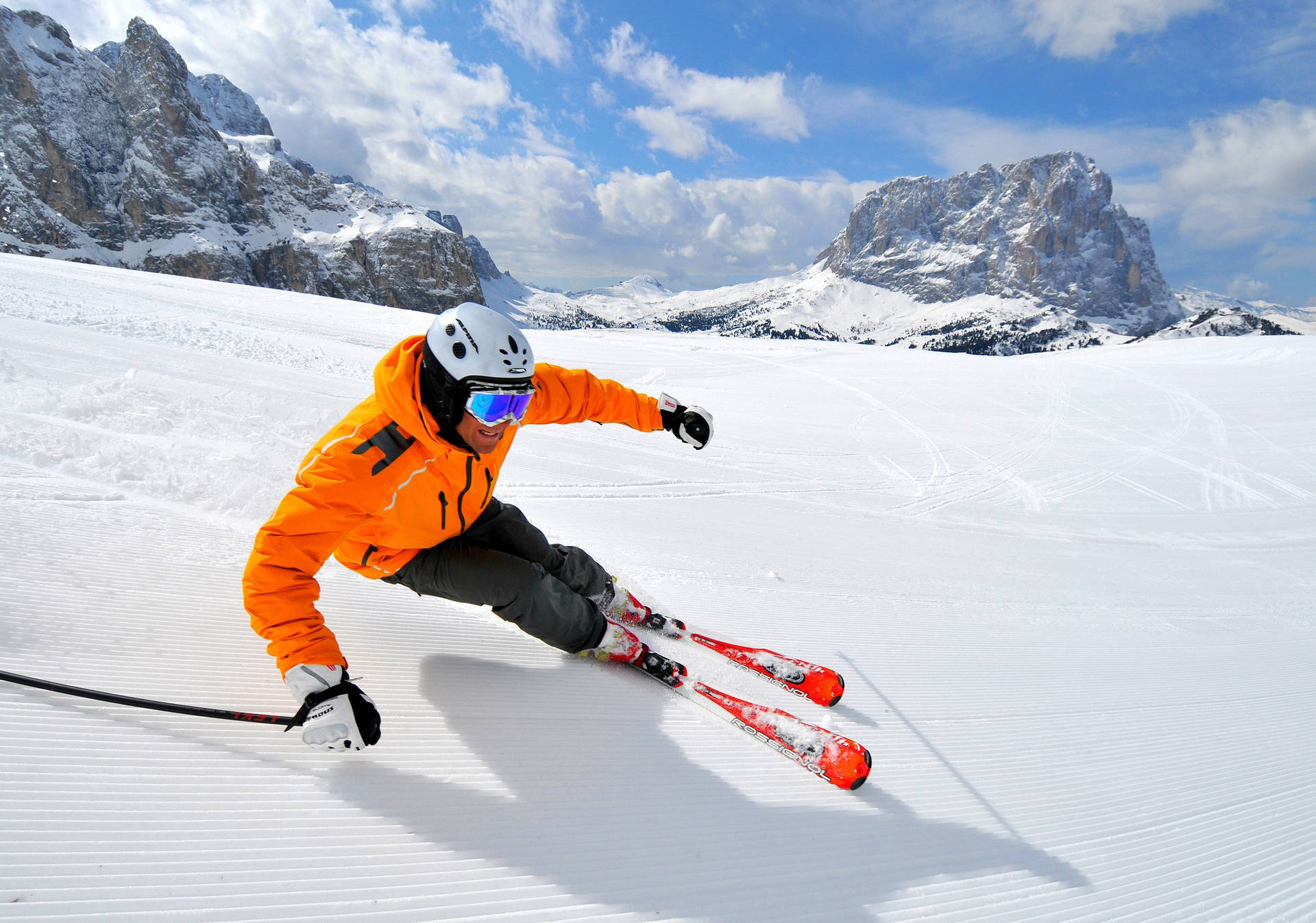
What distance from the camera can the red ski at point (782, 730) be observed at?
9.55ft

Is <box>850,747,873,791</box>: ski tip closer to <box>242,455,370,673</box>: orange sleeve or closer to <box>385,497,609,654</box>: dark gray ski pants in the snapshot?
<box>385,497,609,654</box>: dark gray ski pants

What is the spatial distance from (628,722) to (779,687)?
105 centimetres

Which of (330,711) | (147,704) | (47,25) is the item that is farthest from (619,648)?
(47,25)

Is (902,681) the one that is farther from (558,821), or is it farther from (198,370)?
(198,370)

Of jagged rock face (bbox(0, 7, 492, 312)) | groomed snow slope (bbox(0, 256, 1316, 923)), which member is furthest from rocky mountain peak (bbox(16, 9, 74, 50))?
groomed snow slope (bbox(0, 256, 1316, 923))

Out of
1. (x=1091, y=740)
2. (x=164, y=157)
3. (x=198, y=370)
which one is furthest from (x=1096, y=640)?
(x=164, y=157)

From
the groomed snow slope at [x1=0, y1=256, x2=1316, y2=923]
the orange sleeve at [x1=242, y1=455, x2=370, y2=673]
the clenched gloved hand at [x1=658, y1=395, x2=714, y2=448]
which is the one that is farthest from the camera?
the clenched gloved hand at [x1=658, y1=395, x2=714, y2=448]

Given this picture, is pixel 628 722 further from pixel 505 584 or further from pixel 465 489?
pixel 465 489

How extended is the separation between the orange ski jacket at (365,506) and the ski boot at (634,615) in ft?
3.94

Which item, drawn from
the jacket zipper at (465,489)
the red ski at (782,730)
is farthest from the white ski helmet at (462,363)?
the red ski at (782,730)

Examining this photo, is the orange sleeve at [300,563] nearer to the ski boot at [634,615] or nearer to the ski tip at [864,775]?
the ski boot at [634,615]

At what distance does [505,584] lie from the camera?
3.19 m

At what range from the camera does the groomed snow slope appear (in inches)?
83.0

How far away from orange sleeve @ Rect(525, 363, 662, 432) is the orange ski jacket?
379 millimetres
